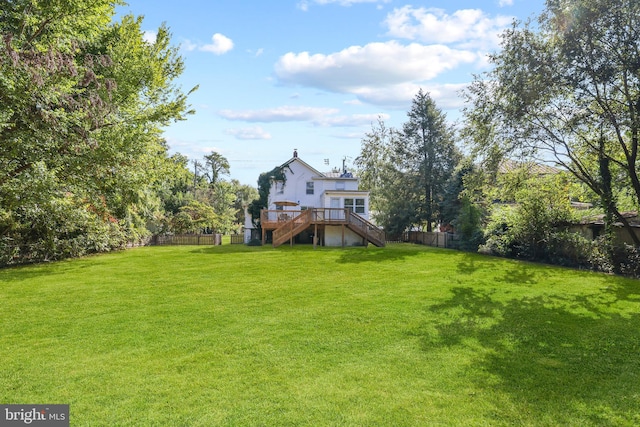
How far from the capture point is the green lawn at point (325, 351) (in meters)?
4.83

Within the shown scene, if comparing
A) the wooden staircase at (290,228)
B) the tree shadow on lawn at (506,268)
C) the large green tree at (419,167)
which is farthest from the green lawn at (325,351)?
the large green tree at (419,167)

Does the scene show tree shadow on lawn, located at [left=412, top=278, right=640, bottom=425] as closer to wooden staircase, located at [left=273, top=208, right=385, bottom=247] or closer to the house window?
wooden staircase, located at [left=273, top=208, right=385, bottom=247]

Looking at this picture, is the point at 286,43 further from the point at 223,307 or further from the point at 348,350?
the point at 348,350

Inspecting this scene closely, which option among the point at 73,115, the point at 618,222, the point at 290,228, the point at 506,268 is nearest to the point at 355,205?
the point at 290,228

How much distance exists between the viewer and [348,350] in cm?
675

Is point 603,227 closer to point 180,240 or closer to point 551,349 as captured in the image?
point 551,349

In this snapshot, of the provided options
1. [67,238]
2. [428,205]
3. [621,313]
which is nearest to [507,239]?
[621,313]

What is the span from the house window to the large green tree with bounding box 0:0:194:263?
1455cm

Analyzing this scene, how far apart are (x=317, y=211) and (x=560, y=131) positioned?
1396 cm

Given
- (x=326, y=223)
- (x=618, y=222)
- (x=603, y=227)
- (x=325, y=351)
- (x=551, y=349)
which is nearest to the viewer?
(x=325, y=351)

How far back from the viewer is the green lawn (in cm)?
483

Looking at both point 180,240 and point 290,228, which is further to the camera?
point 180,240

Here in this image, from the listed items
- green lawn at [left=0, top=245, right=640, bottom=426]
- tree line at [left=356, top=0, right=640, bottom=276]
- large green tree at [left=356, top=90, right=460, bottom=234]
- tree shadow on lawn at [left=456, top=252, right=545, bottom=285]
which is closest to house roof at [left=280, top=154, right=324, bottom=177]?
large green tree at [left=356, top=90, right=460, bottom=234]

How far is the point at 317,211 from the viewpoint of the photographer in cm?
2472
